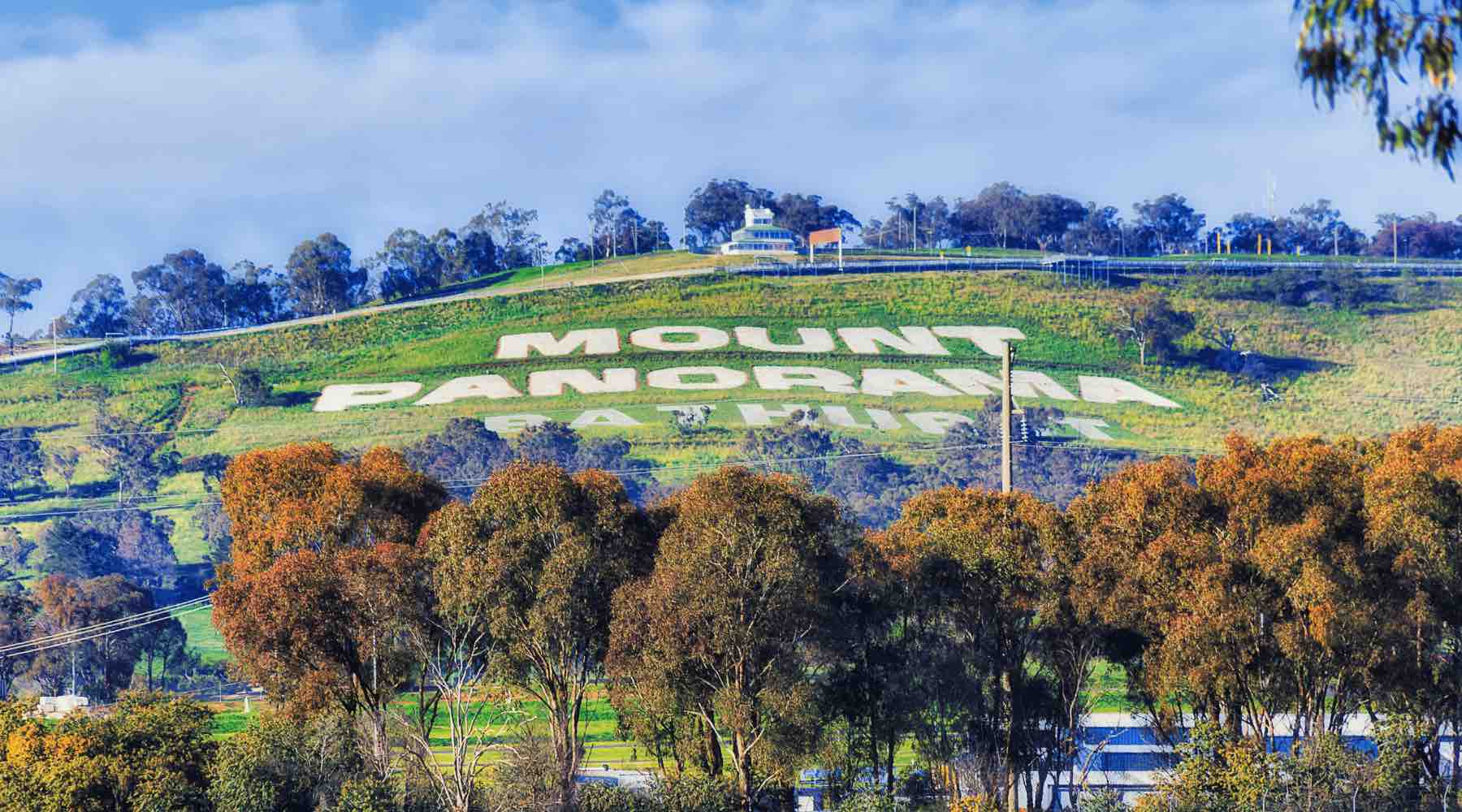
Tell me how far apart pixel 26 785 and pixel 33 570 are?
77427 millimetres

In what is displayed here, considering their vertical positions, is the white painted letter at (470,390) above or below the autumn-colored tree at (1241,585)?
above

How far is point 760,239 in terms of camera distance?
7106 inches

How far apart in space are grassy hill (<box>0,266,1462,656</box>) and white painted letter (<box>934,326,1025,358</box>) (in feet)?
4.50

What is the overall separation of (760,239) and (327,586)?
476ft

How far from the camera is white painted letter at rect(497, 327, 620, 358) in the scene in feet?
483

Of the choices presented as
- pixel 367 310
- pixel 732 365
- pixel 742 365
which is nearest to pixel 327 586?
pixel 732 365

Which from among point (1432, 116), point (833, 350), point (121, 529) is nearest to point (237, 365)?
point (121, 529)

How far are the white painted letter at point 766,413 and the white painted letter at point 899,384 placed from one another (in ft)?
25.8

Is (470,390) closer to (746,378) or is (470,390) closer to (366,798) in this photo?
(746,378)

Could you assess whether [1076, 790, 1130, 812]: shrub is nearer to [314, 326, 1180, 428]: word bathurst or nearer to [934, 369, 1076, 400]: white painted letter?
[314, 326, 1180, 428]: word bathurst

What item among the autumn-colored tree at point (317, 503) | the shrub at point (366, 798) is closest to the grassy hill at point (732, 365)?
the autumn-colored tree at point (317, 503)

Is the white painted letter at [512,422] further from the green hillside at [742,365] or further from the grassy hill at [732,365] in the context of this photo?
the grassy hill at [732,365]

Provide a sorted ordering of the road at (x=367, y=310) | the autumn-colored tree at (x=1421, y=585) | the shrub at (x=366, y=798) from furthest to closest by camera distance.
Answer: the road at (x=367, y=310)
the autumn-colored tree at (x=1421, y=585)
the shrub at (x=366, y=798)

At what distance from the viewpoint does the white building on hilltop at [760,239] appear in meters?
180
